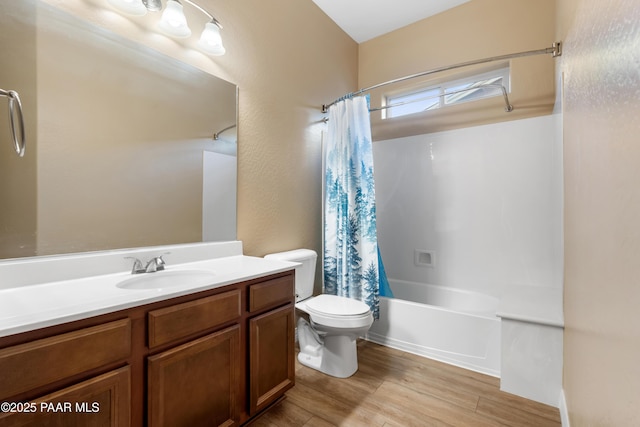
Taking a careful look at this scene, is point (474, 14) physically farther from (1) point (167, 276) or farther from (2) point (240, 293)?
(1) point (167, 276)

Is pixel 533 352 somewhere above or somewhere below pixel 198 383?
below

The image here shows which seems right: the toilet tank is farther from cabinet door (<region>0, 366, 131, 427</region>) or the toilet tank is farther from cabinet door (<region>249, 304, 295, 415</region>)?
cabinet door (<region>0, 366, 131, 427</region>)

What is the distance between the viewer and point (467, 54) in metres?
2.59

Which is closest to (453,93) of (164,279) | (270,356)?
(270,356)

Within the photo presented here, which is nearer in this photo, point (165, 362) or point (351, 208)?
point (165, 362)

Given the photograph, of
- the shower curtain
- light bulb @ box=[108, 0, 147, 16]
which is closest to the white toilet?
the shower curtain

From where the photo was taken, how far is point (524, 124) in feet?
7.79

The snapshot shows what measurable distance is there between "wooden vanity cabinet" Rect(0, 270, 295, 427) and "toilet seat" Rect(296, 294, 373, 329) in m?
0.27

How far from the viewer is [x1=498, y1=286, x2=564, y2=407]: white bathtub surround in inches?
63.7

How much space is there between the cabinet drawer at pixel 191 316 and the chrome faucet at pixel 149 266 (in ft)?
1.32

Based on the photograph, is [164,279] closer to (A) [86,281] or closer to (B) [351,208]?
(A) [86,281]

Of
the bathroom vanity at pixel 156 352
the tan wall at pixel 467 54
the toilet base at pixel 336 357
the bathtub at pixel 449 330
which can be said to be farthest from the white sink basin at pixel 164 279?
the tan wall at pixel 467 54

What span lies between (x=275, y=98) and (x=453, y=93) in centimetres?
145

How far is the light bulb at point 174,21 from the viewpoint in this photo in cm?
148
